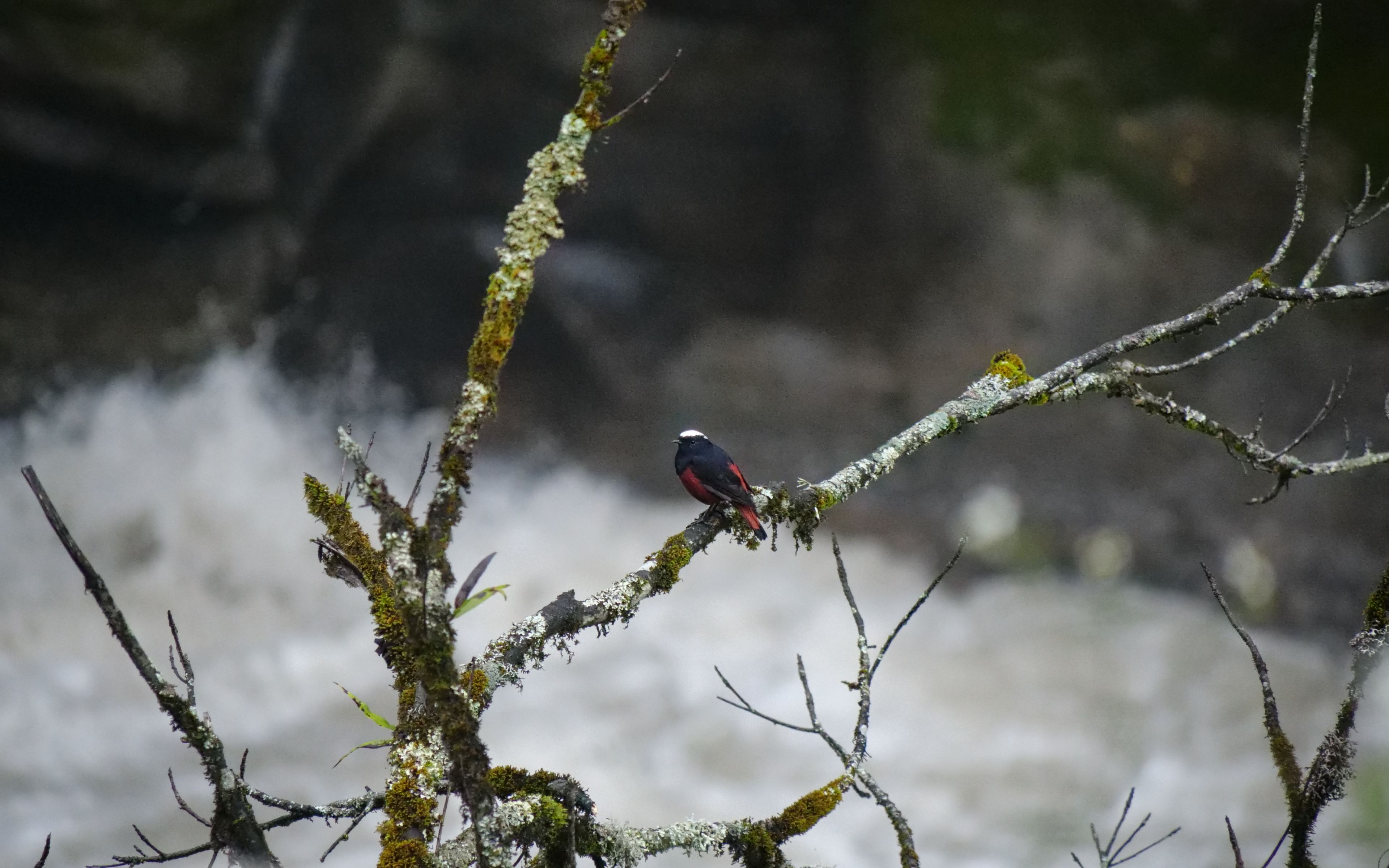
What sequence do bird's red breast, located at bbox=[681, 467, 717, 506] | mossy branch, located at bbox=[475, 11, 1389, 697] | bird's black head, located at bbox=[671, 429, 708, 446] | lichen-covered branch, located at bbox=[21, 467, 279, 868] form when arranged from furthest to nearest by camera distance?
1. bird's black head, located at bbox=[671, 429, 708, 446]
2. bird's red breast, located at bbox=[681, 467, 717, 506]
3. mossy branch, located at bbox=[475, 11, 1389, 697]
4. lichen-covered branch, located at bbox=[21, 467, 279, 868]

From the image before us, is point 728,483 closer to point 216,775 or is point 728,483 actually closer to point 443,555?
point 443,555

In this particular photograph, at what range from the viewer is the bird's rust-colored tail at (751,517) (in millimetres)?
3549

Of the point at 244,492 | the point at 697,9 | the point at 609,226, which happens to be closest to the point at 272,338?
the point at 244,492

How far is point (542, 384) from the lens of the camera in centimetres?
1187

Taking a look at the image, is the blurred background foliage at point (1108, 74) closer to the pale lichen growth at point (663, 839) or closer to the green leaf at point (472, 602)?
the pale lichen growth at point (663, 839)

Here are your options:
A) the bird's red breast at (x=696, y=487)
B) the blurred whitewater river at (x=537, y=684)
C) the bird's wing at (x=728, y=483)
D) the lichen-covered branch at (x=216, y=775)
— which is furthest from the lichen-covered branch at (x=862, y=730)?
the blurred whitewater river at (x=537, y=684)

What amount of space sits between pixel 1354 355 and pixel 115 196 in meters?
12.3

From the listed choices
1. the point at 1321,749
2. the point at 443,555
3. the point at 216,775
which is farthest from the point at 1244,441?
the point at 216,775

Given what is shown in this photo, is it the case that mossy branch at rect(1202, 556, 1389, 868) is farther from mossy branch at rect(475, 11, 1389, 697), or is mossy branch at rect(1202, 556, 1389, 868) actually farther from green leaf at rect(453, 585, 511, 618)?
green leaf at rect(453, 585, 511, 618)

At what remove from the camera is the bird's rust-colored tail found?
140 inches

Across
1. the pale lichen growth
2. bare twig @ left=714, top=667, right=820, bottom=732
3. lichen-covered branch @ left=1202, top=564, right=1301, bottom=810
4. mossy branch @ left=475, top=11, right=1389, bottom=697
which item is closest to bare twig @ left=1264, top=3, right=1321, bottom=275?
mossy branch @ left=475, top=11, right=1389, bottom=697

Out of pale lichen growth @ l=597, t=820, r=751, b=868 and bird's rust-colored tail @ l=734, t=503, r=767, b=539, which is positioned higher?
bird's rust-colored tail @ l=734, t=503, r=767, b=539

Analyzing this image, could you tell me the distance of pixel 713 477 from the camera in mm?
3811

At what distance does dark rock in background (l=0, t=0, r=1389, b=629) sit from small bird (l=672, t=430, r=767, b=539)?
7482 millimetres
